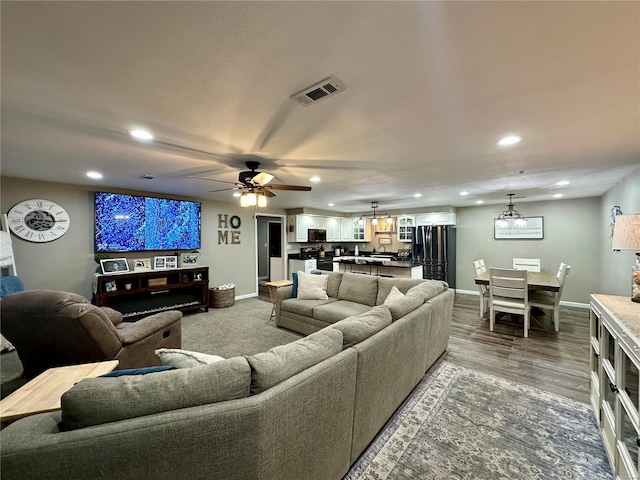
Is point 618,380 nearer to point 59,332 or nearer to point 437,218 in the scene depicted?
point 59,332

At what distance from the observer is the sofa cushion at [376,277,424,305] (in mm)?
3688

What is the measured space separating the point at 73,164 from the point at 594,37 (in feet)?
14.9

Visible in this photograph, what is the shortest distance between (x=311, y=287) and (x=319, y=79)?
3.14 m

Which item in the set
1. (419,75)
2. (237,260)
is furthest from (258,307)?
(419,75)

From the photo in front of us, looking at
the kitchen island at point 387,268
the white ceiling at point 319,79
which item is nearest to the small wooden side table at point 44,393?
the white ceiling at point 319,79

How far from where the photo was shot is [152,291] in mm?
4828

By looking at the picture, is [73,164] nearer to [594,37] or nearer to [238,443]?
[238,443]

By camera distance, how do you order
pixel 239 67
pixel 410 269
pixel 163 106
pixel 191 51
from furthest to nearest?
pixel 410 269
pixel 163 106
pixel 239 67
pixel 191 51

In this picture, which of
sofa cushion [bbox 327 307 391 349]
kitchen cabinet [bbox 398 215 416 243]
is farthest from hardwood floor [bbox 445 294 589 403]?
kitchen cabinet [bbox 398 215 416 243]

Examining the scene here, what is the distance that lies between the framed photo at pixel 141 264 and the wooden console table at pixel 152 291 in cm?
26

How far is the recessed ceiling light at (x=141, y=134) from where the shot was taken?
217 centimetres

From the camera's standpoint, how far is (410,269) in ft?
16.9

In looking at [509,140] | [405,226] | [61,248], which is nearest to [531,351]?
[509,140]

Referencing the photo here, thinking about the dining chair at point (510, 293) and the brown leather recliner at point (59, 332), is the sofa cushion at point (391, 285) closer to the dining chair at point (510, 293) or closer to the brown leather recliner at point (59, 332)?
the dining chair at point (510, 293)
